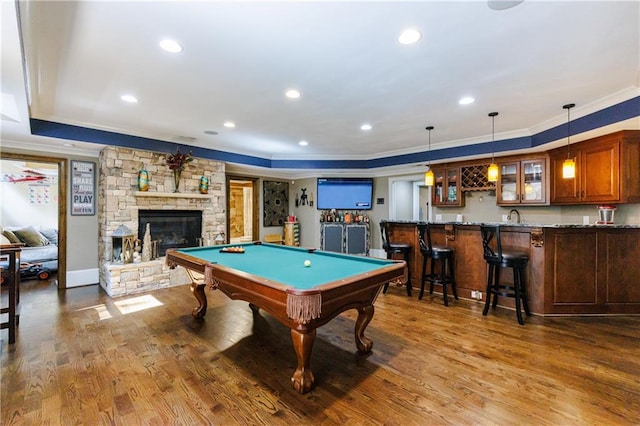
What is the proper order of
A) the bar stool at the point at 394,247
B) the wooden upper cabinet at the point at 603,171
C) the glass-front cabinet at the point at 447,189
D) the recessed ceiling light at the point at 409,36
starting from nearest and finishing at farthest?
the recessed ceiling light at the point at 409,36 → the wooden upper cabinet at the point at 603,171 → the bar stool at the point at 394,247 → the glass-front cabinet at the point at 447,189

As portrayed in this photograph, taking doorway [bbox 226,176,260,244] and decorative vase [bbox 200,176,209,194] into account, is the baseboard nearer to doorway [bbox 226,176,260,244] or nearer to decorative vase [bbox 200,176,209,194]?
decorative vase [bbox 200,176,209,194]

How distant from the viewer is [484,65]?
102 inches

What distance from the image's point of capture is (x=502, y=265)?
3449mm

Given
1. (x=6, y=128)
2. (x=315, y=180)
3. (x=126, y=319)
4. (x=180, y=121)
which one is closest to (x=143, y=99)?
(x=180, y=121)

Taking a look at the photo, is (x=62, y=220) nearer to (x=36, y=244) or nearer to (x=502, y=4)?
(x=36, y=244)

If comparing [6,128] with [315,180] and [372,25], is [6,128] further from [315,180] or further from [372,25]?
[315,180]

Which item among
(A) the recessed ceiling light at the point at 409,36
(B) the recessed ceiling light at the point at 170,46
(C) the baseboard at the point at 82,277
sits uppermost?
(B) the recessed ceiling light at the point at 170,46

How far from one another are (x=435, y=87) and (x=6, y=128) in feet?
17.6

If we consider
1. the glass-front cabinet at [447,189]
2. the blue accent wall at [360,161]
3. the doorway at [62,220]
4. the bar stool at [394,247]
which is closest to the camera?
the blue accent wall at [360,161]

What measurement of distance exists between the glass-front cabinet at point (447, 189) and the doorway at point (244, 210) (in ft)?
14.5

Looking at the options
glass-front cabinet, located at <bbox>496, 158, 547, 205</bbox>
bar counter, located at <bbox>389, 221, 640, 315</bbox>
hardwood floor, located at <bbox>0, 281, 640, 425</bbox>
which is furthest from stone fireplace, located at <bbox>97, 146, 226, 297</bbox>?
glass-front cabinet, located at <bbox>496, 158, 547, 205</bbox>

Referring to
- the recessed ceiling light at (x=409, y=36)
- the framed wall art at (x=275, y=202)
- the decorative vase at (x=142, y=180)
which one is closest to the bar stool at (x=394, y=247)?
the recessed ceiling light at (x=409, y=36)

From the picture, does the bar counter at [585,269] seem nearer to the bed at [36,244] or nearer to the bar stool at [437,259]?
the bar stool at [437,259]

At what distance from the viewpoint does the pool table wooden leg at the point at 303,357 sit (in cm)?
198
